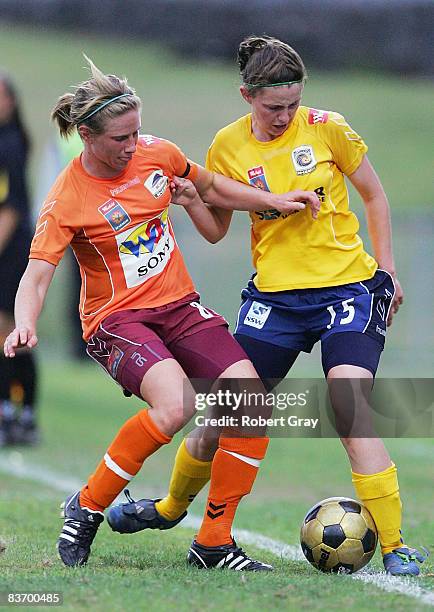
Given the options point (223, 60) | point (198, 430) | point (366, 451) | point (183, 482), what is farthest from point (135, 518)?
point (223, 60)

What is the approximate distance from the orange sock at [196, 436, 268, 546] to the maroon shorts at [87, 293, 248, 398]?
354mm

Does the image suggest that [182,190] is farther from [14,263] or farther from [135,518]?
[14,263]

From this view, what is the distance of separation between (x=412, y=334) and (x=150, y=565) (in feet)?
48.4

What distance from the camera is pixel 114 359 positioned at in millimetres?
5324

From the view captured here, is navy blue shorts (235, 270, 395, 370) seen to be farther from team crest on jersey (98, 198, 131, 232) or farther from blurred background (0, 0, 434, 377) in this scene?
blurred background (0, 0, 434, 377)

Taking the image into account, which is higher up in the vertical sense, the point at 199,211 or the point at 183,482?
the point at 199,211

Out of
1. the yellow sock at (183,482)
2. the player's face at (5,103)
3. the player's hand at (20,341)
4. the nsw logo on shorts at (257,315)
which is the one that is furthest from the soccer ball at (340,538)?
the player's face at (5,103)

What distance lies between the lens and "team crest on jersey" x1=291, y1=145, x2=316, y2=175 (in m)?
5.64

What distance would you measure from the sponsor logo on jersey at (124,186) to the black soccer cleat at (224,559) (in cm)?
169

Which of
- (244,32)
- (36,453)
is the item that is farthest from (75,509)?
(244,32)

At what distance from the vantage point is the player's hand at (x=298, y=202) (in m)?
5.49

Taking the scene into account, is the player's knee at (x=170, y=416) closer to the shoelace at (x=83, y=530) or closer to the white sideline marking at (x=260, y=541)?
the shoelace at (x=83, y=530)

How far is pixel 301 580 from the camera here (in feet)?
16.1

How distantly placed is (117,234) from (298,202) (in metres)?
0.88
